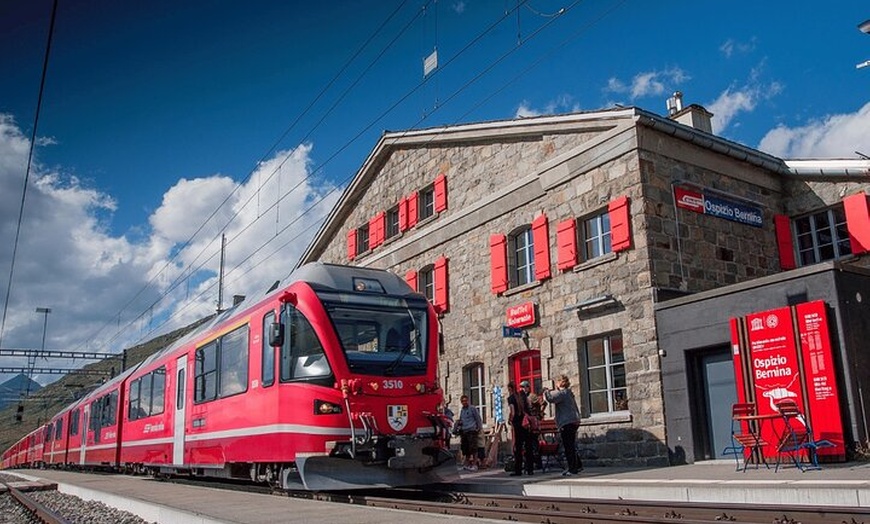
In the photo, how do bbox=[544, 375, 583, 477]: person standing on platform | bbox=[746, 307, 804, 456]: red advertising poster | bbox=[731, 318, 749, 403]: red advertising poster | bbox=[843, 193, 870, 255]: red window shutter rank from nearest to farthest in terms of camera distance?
bbox=[746, 307, 804, 456]: red advertising poster
bbox=[544, 375, 583, 477]: person standing on platform
bbox=[731, 318, 749, 403]: red advertising poster
bbox=[843, 193, 870, 255]: red window shutter

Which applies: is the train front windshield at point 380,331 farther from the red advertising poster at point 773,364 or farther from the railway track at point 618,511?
the red advertising poster at point 773,364

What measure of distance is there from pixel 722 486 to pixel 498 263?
1032 centimetres

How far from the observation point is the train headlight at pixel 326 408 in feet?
31.7

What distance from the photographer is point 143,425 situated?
17.1 metres

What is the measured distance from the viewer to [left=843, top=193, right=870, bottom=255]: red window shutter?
1520cm

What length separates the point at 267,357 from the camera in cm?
1069

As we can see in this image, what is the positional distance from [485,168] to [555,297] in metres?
4.71

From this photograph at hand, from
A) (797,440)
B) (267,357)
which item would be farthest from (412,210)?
(797,440)

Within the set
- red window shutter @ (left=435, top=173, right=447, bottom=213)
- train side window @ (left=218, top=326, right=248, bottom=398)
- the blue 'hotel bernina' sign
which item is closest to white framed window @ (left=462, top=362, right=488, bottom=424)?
red window shutter @ (left=435, top=173, right=447, bottom=213)

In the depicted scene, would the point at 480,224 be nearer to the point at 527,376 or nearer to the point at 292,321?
the point at 527,376

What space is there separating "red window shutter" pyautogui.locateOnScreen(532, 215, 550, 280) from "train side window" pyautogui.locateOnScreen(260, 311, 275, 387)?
24.9 ft

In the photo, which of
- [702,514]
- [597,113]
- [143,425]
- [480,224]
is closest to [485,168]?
[480,224]

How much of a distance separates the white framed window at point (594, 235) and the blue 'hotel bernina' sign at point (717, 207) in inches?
59.9

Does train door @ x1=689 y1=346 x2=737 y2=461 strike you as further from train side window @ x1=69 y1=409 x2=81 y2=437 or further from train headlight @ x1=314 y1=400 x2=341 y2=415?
train side window @ x1=69 y1=409 x2=81 y2=437
